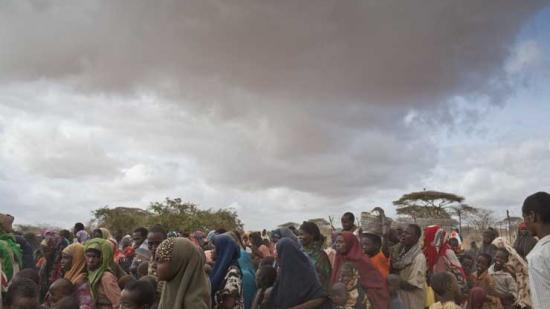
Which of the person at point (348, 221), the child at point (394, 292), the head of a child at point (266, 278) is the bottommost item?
the child at point (394, 292)

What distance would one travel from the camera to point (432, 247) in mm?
7664

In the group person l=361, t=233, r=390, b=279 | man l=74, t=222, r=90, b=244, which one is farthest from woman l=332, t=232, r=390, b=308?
man l=74, t=222, r=90, b=244

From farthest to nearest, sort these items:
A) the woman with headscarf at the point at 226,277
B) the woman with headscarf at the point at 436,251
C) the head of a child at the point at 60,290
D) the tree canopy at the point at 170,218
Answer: the tree canopy at the point at 170,218
the woman with headscarf at the point at 436,251
the head of a child at the point at 60,290
the woman with headscarf at the point at 226,277

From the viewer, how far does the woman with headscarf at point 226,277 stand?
455cm

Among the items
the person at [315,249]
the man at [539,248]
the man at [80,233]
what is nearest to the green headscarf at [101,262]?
the person at [315,249]

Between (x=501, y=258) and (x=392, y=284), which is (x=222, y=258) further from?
(x=501, y=258)

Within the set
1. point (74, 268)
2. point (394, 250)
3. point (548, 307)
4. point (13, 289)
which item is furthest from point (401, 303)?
point (13, 289)

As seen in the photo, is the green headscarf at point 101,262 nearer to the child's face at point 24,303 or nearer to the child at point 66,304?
the child at point 66,304

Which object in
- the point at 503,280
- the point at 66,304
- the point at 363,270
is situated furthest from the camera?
the point at 503,280

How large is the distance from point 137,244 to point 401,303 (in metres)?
4.81

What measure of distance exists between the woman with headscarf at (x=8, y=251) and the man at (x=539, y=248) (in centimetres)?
593

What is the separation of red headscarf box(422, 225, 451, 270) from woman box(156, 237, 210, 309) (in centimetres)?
471

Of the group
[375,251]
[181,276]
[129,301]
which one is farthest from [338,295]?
[129,301]

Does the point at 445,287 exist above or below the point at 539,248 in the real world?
below
